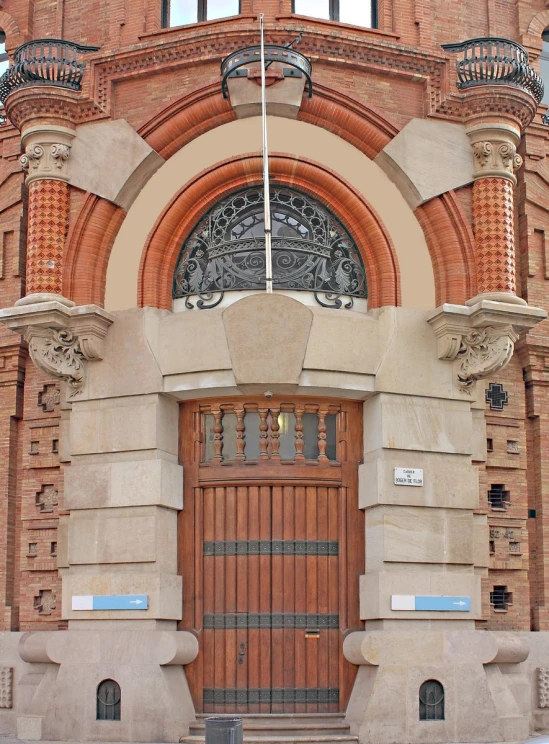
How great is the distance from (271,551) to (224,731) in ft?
16.1

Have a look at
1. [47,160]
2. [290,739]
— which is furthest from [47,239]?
[290,739]

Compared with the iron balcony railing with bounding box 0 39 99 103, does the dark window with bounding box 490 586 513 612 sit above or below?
below

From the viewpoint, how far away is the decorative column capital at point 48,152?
751 inches

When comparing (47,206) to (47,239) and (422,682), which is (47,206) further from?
(422,682)

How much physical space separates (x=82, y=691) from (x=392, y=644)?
4584 millimetres

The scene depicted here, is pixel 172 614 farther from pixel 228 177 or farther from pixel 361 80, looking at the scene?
pixel 361 80

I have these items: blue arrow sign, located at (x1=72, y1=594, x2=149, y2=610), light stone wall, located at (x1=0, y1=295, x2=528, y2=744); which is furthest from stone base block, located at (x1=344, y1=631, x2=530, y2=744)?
blue arrow sign, located at (x1=72, y1=594, x2=149, y2=610)

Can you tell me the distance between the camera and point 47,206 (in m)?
19.0

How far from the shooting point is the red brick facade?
1898cm

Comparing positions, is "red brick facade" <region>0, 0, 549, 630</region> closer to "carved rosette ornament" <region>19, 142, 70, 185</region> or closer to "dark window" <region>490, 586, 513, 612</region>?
"dark window" <region>490, 586, 513, 612</region>

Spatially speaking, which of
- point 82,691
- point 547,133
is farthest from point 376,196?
point 82,691

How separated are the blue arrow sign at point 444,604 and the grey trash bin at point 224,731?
4776 mm

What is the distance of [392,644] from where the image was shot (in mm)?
17625

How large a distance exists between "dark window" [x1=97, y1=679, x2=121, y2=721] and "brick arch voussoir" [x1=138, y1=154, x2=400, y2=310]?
576 centimetres
